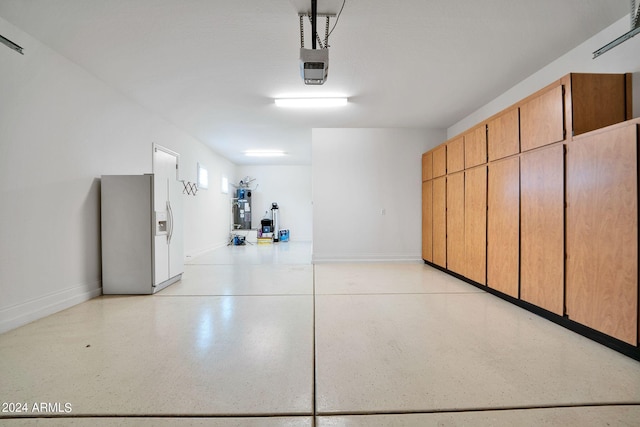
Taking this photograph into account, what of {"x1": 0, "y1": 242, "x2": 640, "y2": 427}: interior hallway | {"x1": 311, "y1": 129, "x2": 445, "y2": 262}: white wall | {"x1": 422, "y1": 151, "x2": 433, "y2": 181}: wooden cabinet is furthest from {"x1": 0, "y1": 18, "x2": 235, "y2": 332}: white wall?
{"x1": 422, "y1": 151, "x2": 433, "y2": 181}: wooden cabinet

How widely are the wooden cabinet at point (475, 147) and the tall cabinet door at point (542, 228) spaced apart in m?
0.72

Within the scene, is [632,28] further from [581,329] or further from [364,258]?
[364,258]

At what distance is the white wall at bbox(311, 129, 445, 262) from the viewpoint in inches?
215

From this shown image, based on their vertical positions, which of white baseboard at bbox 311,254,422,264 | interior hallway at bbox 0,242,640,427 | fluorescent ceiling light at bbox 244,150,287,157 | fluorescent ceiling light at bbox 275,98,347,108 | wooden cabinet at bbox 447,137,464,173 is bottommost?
interior hallway at bbox 0,242,640,427

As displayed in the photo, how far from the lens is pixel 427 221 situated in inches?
204

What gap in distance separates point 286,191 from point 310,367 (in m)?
8.40

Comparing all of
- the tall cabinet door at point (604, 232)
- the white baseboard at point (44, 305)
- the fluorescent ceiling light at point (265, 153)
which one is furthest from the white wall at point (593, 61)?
the white baseboard at point (44, 305)

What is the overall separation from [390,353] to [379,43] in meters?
2.95

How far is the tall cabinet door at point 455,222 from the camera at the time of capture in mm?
3998

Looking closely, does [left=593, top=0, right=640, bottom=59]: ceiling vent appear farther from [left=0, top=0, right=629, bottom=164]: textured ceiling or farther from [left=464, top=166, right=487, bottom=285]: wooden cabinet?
[left=464, top=166, right=487, bottom=285]: wooden cabinet

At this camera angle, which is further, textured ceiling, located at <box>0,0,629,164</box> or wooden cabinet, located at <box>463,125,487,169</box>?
wooden cabinet, located at <box>463,125,487,169</box>

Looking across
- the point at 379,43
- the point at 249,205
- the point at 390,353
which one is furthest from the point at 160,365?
the point at 249,205

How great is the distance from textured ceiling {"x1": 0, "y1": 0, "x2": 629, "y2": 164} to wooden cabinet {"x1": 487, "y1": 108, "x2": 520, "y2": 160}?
25.0 inches

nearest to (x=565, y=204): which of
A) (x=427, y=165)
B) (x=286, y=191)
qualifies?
(x=427, y=165)
